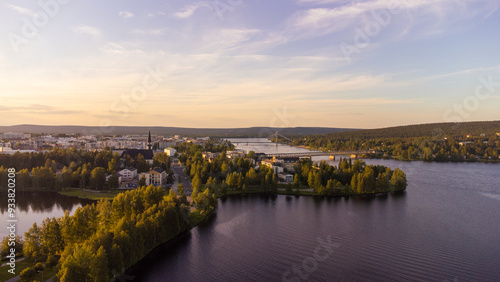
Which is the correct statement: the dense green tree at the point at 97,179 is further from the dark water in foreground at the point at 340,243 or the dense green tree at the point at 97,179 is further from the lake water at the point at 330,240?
the dark water in foreground at the point at 340,243

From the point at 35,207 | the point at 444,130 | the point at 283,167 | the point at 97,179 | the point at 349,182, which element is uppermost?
the point at 444,130

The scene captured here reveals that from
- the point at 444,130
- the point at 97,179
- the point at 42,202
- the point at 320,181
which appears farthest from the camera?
the point at 444,130

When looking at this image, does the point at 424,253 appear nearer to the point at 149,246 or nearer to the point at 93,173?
the point at 149,246

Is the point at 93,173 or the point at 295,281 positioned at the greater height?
the point at 93,173

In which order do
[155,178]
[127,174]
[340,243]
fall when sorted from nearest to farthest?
[340,243] → [155,178] → [127,174]

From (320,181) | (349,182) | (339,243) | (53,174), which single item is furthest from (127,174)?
(339,243)

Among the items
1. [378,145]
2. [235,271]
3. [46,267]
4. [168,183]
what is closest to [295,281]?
[235,271]

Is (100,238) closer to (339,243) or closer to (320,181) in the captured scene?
(339,243)
